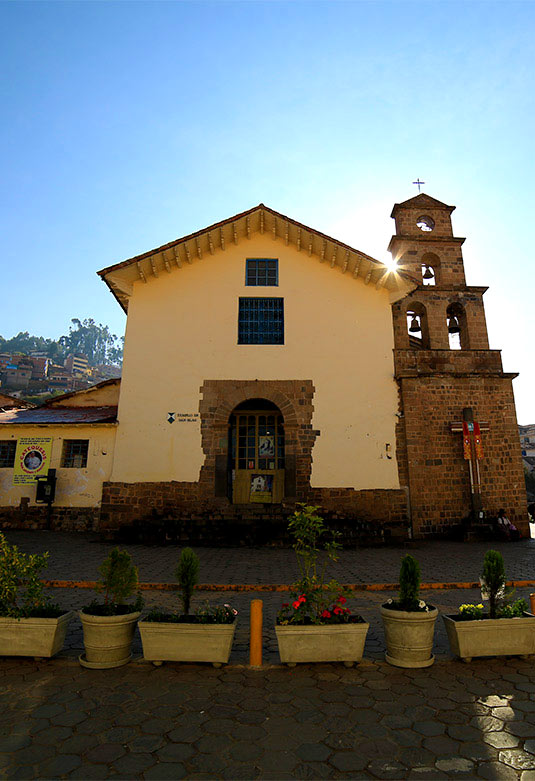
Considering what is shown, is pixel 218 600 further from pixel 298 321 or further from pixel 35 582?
pixel 298 321

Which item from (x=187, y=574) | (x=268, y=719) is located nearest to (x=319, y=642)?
(x=268, y=719)

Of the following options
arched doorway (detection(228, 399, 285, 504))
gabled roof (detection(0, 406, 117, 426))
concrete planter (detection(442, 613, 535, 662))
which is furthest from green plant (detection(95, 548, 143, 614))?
gabled roof (detection(0, 406, 117, 426))

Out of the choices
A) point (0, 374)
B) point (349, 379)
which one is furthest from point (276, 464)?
point (0, 374)

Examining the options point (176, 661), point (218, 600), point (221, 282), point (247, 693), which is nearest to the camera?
point (247, 693)

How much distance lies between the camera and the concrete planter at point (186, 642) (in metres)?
4.61

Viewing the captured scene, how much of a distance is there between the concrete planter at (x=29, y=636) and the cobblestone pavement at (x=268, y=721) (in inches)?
5.7

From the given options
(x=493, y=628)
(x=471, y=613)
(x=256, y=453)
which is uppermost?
(x=256, y=453)

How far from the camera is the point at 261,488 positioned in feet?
49.0

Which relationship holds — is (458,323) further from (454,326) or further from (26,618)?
(26,618)

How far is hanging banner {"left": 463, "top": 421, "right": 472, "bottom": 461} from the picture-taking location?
46.6ft

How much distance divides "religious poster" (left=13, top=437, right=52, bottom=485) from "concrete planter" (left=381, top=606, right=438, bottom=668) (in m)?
13.1

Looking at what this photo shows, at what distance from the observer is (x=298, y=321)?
15320 mm

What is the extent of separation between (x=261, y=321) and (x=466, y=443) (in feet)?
25.8

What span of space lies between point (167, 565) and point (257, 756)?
23.8ft
